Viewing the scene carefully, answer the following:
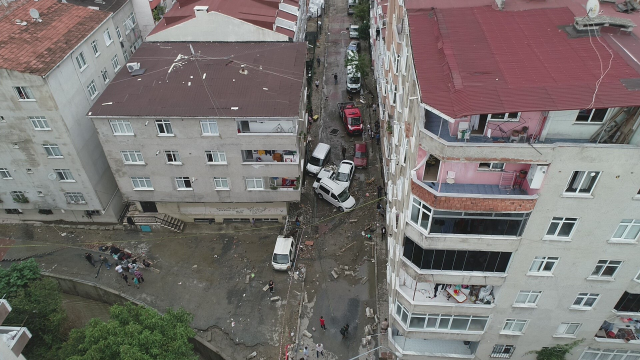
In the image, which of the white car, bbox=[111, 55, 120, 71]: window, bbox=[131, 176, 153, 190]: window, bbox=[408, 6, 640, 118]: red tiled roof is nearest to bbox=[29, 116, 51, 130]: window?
bbox=[131, 176, 153, 190]: window

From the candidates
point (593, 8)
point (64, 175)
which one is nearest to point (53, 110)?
point (64, 175)

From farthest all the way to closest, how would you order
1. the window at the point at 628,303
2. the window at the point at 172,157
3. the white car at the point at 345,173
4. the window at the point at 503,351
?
the white car at the point at 345,173 < the window at the point at 172,157 < the window at the point at 503,351 < the window at the point at 628,303

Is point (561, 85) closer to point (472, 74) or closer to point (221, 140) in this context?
point (472, 74)

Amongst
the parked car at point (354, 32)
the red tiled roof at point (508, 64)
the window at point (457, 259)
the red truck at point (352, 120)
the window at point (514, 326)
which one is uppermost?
the red tiled roof at point (508, 64)

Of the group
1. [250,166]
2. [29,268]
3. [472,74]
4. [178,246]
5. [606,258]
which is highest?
[472,74]

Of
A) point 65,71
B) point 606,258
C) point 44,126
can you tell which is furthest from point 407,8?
point 44,126

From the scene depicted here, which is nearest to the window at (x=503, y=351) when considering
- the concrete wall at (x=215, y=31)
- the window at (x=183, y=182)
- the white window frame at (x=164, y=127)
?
the window at (x=183, y=182)

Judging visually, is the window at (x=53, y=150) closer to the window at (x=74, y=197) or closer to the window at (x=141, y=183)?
the window at (x=74, y=197)
